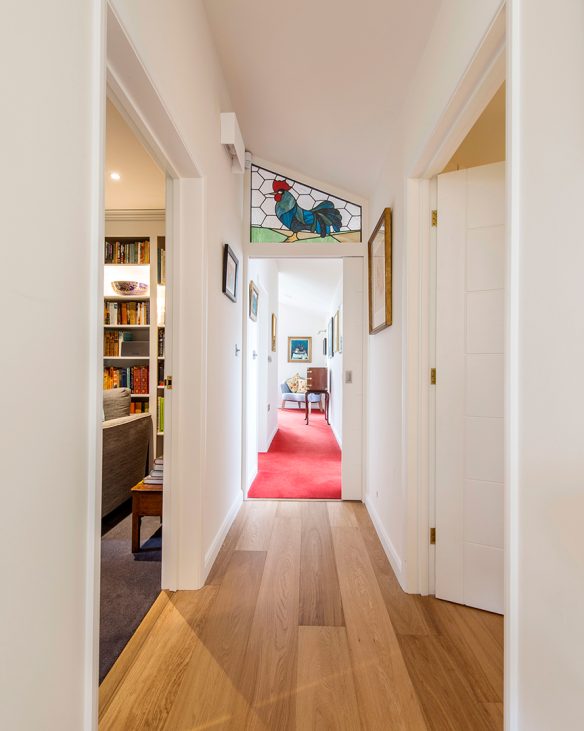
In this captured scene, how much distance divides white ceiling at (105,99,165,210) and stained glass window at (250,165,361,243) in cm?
82

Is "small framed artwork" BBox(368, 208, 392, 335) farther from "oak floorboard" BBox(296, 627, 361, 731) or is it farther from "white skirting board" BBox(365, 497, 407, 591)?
"oak floorboard" BBox(296, 627, 361, 731)

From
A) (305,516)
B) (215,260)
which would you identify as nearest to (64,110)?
(215,260)

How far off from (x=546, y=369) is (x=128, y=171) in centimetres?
323

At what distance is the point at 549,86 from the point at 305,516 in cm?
259

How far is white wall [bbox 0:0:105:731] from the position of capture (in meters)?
0.67

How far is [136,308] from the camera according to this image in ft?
12.8

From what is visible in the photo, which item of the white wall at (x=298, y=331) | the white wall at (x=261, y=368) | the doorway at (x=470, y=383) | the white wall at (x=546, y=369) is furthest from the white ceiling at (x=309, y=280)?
the white wall at (x=546, y=369)

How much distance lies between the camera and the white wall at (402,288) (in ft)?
4.33

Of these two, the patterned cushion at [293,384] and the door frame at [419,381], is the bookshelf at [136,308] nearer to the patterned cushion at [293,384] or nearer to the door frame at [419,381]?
the door frame at [419,381]

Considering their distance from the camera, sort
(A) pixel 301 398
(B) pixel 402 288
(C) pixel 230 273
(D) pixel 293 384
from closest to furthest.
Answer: (B) pixel 402 288, (C) pixel 230 273, (A) pixel 301 398, (D) pixel 293 384

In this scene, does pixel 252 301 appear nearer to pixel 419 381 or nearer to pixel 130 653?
pixel 419 381

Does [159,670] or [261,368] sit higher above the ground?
[261,368]

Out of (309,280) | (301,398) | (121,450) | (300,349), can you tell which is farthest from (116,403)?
(300,349)

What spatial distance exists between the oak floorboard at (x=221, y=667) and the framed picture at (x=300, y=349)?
27.1 ft
